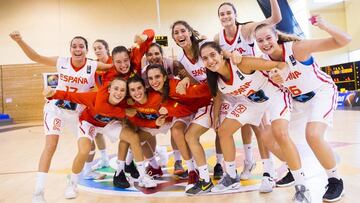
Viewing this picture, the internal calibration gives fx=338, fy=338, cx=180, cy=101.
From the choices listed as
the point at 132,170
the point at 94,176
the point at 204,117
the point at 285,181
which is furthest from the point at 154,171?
the point at 285,181

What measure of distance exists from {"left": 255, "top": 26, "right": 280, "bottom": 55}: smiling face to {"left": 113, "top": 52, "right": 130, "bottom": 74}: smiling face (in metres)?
1.64

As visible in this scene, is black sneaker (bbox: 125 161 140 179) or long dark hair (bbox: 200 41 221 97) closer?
long dark hair (bbox: 200 41 221 97)

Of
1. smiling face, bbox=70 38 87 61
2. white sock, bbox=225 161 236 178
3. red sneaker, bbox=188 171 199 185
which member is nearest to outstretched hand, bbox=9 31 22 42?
smiling face, bbox=70 38 87 61

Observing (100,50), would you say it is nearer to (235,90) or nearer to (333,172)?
(235,90)

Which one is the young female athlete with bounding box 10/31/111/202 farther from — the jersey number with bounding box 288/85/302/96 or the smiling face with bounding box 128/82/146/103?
the jersey number with bounding box 288/85/302/96

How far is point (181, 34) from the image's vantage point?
3.87 meters

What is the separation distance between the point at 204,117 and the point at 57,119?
5.50ft

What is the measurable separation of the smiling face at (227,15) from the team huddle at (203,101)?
0.5 inches

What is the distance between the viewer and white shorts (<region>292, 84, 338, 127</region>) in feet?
10.3

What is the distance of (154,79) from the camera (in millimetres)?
3668

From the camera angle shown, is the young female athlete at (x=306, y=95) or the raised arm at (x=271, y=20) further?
the raised arm at (x=271, y=20)

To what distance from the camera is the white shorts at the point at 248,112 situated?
3.48 metres

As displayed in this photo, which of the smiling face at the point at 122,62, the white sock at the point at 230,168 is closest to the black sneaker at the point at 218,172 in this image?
the white sock at the point at 230,168

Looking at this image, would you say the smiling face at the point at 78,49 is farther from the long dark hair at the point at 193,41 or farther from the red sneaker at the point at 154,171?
the red sneaker at the point at 154,171
